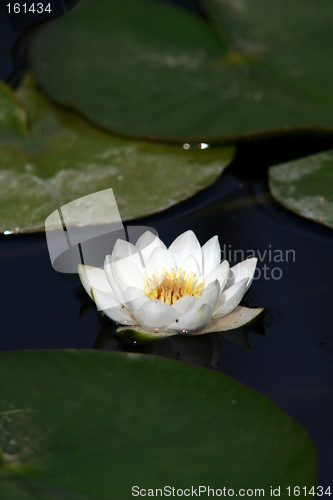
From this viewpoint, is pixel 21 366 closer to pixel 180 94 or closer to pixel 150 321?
pixel 150 321

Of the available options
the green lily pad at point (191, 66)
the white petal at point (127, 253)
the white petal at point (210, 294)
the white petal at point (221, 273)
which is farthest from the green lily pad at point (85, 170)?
the white petal at point (210, 294)

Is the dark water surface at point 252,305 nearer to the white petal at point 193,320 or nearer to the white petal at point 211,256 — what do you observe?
the white petal at point 193,320

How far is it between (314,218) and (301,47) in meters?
1.31

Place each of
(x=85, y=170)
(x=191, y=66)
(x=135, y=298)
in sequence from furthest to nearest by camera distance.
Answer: (x=191, y=66) < (x=85, y=170) < (x=135, y=298)

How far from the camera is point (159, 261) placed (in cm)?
178

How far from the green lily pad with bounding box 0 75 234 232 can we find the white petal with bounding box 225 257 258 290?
0.62 m

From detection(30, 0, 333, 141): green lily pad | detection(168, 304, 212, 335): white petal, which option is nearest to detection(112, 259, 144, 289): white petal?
detection(168, 304, 212, 335): white petal

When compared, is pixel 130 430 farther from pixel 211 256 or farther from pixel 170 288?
pixel 211 256

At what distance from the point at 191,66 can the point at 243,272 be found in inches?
64.5

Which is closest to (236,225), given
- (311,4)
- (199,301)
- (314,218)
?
(314,218)

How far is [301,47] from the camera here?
285cm

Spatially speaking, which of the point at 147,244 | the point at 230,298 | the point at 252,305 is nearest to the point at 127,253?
the point at 147,244

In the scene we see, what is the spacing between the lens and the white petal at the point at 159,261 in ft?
5.80

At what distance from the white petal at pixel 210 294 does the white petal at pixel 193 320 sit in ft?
0.11
